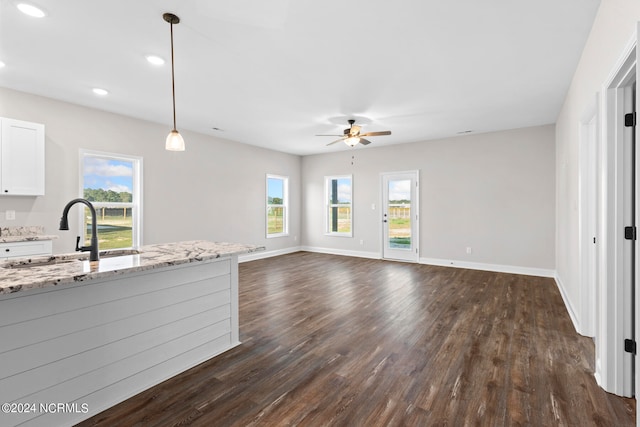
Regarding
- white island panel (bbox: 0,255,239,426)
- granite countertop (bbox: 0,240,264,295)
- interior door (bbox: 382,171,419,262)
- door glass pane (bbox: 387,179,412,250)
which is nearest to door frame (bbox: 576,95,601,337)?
granite countertop (bbox: 0,240,264,295)

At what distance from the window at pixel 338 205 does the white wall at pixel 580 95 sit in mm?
4334

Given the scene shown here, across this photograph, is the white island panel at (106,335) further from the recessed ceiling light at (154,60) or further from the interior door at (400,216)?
the interior door at (400,216)

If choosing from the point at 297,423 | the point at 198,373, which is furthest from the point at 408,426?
the point at 198,373

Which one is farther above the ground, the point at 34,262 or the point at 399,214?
the point at 399,214

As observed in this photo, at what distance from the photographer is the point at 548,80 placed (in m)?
3.56

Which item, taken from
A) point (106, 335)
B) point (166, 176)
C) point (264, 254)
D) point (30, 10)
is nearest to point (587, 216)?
point (106, 335)

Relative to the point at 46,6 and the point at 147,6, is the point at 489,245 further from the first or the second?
the point at 46,6

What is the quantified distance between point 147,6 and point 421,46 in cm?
229

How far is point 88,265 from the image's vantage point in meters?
1.87

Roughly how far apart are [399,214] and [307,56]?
15.9 feet

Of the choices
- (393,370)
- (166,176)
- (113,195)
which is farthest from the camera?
(166,176)

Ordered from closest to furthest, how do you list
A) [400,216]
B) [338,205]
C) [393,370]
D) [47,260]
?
1. [47,260]
2. [393,370]
3. [400,216]
4. [338,205]

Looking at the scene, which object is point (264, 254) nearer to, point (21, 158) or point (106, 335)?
→ point (21, 158)

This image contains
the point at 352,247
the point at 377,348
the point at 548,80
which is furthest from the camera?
the point at 352,247
